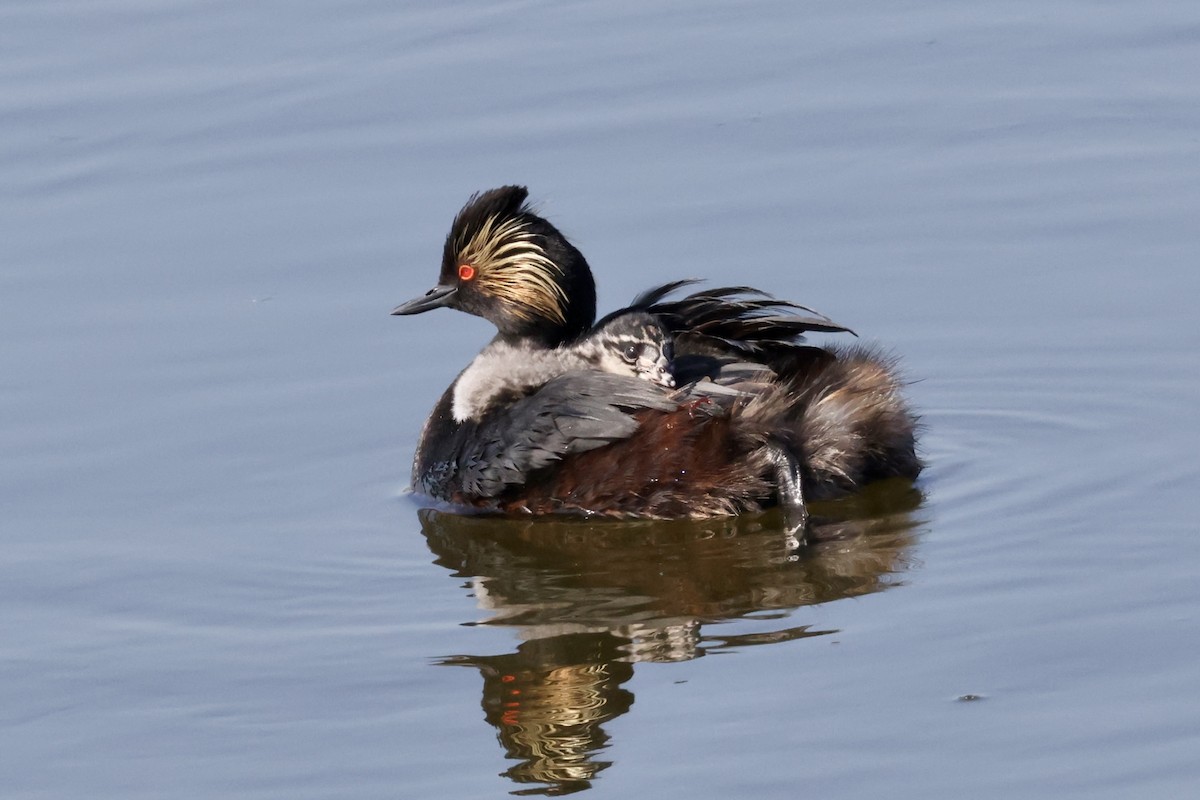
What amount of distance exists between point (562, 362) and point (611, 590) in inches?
58.1

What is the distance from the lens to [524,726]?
6.48 metres

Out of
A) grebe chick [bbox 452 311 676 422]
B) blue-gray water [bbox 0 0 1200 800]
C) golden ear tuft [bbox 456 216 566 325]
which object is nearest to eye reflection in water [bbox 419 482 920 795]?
blue-gray water [bbox 0 0 1200 800]

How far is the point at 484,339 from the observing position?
10.5 meters

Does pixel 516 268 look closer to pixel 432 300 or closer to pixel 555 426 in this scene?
pixel 432 300

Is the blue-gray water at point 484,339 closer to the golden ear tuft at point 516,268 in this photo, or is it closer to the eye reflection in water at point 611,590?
the eye reflection in water at point 611,590

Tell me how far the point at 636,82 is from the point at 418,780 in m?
7.55

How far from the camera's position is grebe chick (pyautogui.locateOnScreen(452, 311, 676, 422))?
832 cm

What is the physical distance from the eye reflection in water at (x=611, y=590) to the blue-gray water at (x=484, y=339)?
2 centimetres

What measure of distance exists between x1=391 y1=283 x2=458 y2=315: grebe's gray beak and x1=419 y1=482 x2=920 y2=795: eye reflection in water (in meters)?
1.03

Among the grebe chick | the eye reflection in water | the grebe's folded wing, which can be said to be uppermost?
the grebe chick

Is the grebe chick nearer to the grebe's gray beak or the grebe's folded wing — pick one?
the grebe's folded wing

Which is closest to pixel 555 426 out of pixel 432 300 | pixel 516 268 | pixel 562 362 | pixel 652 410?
pixel 652 410

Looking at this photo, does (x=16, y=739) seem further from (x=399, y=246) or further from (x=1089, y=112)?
(x=1089, y=112)

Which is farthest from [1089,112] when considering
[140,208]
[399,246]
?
[140,208]
